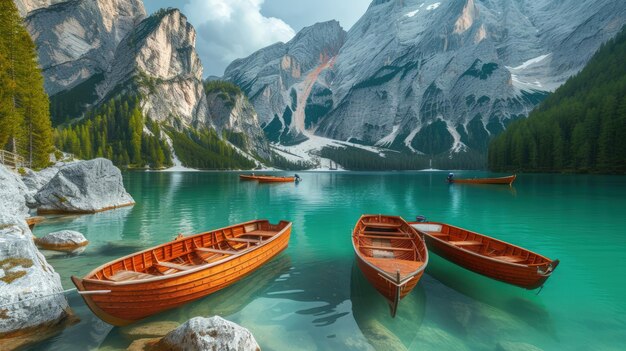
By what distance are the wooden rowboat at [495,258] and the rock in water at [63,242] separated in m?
22.6

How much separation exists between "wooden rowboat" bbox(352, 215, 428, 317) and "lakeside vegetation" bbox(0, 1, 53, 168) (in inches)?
1863

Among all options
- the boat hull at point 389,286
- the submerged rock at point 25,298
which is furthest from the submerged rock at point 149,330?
the boat hull at point 389,286

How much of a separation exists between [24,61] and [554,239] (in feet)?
221

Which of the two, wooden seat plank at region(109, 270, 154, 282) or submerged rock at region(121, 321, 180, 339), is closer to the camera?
submerged rock at region(121, 321, 180, 339)

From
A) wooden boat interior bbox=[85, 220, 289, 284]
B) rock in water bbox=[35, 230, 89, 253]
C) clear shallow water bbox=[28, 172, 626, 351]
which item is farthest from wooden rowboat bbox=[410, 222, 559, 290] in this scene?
rock in water bbox=[35, 230, 89, 253]

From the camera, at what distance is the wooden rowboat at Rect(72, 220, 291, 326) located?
29.0 ft

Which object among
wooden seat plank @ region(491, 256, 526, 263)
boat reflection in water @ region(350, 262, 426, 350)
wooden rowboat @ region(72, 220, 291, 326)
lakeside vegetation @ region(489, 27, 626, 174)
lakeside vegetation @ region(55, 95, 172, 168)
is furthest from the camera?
lakeside vegetation @ region(55, 95, 172, 168)

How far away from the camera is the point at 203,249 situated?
14.7 meters

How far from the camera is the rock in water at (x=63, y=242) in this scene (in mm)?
18266

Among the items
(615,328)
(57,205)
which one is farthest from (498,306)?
(57,205)

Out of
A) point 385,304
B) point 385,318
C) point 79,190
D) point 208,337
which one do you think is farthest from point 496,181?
point 79,190

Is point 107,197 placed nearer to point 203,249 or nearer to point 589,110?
point 203,249

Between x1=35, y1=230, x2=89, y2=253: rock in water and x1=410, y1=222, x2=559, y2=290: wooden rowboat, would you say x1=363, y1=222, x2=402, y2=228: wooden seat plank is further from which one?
x1=35, y1=230, x2=89, y2=253: rock in water

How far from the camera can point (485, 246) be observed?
53.7 ft
